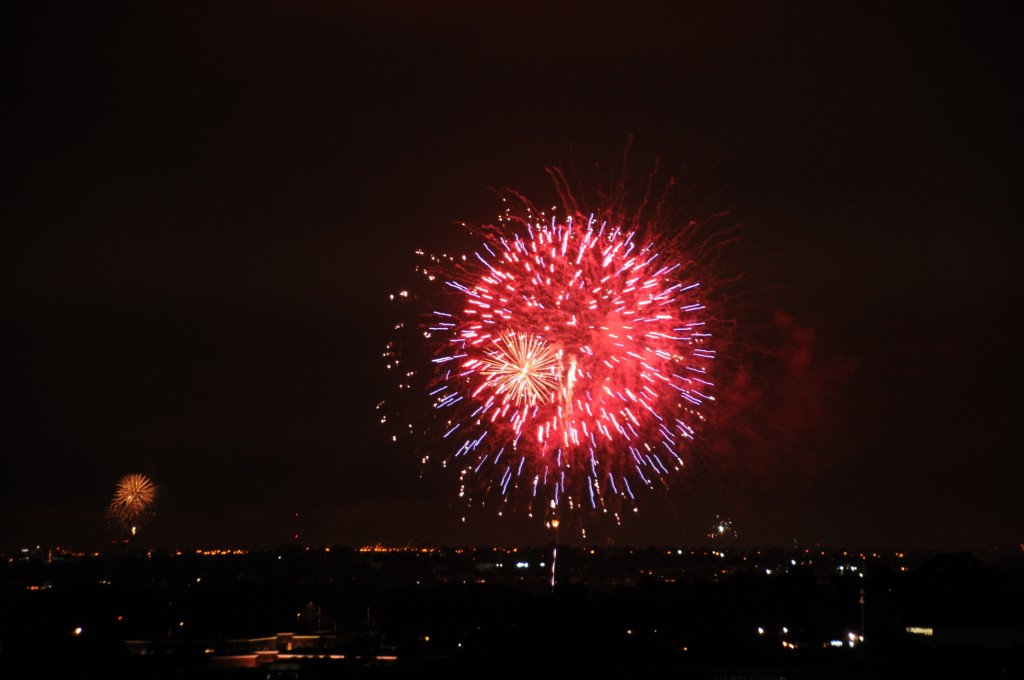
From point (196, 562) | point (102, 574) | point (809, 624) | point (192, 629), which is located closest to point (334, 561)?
point (196, 562)

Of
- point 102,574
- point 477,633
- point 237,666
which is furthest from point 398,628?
point 102,574

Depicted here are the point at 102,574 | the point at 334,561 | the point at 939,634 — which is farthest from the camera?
the point at 334,561

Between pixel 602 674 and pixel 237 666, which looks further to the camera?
pixel 237 666

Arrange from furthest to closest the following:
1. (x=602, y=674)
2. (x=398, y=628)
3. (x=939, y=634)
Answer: (x=398, y=628), (x=939, y=634), (x=602, y=674)

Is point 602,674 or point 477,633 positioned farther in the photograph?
point 477,633

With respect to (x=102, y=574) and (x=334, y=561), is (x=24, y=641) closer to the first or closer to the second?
(x=102, y=574)

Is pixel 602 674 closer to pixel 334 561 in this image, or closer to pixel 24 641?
pixel 24 641
